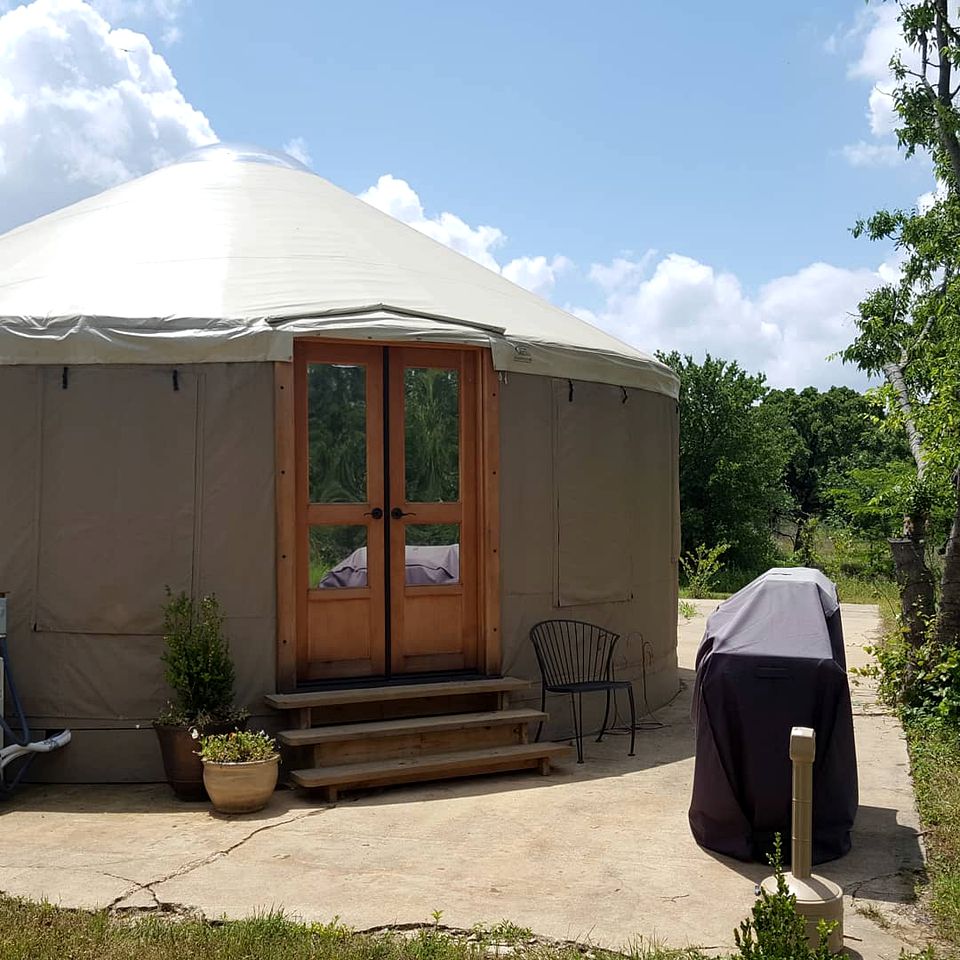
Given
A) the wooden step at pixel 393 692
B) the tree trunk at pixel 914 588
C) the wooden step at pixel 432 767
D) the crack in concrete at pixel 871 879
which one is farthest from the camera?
the tree trunk at pixel 914 588

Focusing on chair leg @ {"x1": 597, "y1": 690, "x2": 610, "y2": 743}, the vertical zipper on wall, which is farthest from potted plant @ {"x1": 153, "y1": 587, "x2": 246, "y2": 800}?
chair leg @ {"x1": 597, "y1": 690, "x2": 610, "y2": 743}

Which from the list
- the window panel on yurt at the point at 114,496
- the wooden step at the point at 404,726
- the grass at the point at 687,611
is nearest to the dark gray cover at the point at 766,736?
the wooden step at the point at 404,726

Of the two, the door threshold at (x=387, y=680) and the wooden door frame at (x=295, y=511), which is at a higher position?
the wooden door frame at (x=295, y=511)

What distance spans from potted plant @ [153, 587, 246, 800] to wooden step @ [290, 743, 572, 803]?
0.42 meters

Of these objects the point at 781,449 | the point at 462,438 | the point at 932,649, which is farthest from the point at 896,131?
the point at 781,449

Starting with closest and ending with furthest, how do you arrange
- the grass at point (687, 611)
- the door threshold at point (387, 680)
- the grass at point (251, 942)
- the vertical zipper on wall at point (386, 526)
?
1. the grass at point (251, 942)
2. the door threshold at point (387, 680)
3. the vertical zipper on wall at point (386, 526)
4. the grass at point (687, 611)

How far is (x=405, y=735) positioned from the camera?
16.6ft

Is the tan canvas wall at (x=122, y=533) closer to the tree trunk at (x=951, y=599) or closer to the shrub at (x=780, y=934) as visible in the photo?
the shrub at (x=780, y=934)

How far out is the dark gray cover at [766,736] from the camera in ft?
12.3

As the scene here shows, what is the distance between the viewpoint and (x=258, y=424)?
511cm

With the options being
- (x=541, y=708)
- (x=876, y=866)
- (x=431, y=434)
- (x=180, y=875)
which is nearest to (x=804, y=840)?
(x=876, y=866)

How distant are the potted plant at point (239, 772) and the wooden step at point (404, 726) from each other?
0.32 meters

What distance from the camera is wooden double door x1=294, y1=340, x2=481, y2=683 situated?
17.5 feet

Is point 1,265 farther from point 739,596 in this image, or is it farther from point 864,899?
point 864,899
